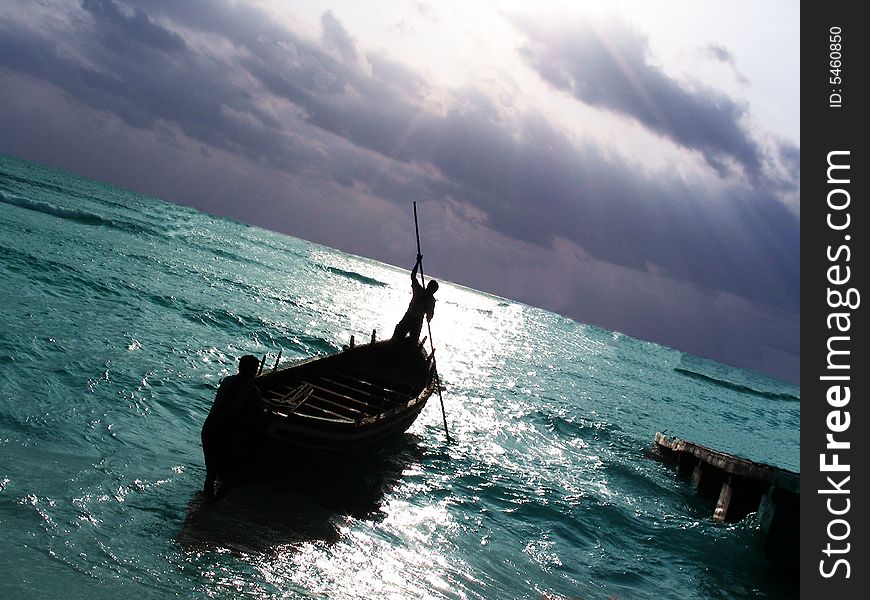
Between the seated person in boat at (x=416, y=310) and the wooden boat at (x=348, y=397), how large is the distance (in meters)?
0.32

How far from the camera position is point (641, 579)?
36.4 ft

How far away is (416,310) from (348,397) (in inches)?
196

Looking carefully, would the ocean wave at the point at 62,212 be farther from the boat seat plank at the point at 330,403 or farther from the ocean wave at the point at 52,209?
the boat seat plank at the point at 330,403

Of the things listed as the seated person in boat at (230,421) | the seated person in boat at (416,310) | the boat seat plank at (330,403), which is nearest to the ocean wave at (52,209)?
the seated person in boat at (416,310)

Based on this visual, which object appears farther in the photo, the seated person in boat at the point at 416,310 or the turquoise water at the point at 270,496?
the seated person in boat at the point at 416,310

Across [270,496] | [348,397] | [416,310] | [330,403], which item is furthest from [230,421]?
[416,310]

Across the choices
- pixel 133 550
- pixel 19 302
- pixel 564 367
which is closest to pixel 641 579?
pixel 133 550

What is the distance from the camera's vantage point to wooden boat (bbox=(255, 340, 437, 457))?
9.55 meters

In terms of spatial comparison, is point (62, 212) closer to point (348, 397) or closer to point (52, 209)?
point (52, 209)

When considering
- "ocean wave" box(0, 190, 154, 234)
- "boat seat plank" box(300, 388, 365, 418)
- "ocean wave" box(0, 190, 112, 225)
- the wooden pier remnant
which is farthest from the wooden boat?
"ocean wave" box(0, 190, 112, 225)

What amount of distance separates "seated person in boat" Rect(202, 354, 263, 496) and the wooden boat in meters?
0.46

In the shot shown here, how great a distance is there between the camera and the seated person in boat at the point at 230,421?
8188mm

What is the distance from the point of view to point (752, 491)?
15031mm
